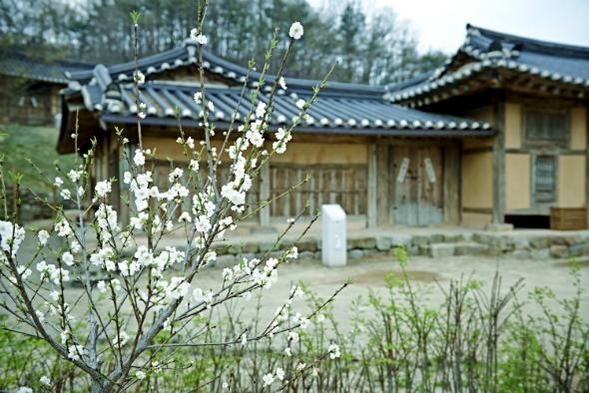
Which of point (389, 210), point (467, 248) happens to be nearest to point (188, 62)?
point (389, 210)

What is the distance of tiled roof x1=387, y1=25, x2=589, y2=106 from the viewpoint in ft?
28.6

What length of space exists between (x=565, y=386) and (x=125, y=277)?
213 centimetres

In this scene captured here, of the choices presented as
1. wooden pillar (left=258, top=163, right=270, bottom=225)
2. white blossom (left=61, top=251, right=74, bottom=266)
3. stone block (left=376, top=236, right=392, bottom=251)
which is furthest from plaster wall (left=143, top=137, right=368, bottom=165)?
white blossom (left=61, top=251, right=74, bottom=266)

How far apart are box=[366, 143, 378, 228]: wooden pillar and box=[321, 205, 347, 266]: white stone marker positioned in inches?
79.0

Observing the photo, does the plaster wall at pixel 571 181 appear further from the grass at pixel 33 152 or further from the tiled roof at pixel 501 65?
the grass at pixel 33 152

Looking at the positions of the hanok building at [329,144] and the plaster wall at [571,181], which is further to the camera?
the plaster wall at [571,181]

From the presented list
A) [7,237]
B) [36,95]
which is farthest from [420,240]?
[36,95]

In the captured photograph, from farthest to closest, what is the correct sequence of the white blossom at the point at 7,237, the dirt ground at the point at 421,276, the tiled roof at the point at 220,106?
the tiled roof at the point at 220,106 < the dirt ground at the point at 421,276 < the white blossom at the point at 7,237

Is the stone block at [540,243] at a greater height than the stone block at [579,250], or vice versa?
the stone block at [540,243]

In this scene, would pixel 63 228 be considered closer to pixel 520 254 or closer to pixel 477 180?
pixel 520 254

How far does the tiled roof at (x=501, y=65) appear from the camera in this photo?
28.6ft

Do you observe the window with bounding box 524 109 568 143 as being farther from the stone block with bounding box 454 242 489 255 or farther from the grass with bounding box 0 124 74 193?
the grass with bounding box 0 124 74 193

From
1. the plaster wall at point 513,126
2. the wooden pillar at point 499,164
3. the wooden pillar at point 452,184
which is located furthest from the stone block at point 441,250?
the plaster wall at point 513,126

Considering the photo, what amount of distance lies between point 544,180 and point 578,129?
1440 mm
